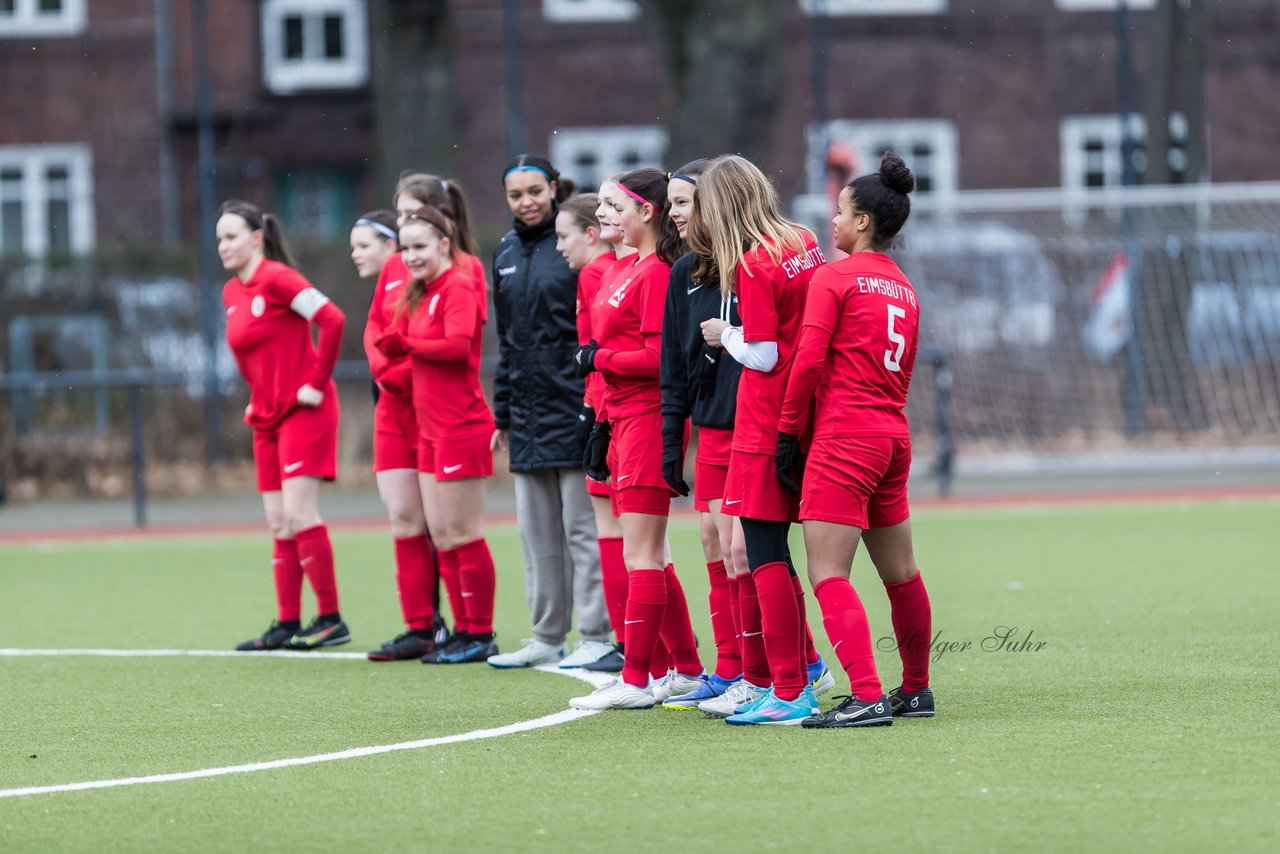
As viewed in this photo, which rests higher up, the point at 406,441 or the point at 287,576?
the point at 406,441

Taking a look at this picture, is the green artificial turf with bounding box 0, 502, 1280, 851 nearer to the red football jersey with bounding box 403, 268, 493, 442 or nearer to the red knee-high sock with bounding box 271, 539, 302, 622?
the red knee-high sock with bounding box 271, 539, 302, 622

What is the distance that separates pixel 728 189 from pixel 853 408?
34.8 inches

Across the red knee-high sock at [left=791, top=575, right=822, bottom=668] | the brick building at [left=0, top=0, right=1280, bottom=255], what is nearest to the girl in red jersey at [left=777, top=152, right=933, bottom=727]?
the red knee-high sock at [left=791, top=575, right=822, bottom=668]

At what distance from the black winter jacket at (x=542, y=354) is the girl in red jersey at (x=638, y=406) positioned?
95cm

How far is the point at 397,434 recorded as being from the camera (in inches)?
340

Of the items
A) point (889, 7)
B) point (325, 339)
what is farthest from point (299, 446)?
point (889, 7)

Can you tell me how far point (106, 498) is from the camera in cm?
1817

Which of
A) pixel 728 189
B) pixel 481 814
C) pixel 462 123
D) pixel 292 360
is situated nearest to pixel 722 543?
pixel 728 189

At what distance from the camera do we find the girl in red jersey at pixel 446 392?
26.9ft

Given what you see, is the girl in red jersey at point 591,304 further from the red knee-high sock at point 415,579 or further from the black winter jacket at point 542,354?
the red knee-high sock at point 415,579

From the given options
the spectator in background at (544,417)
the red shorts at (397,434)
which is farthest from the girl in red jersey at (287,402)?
the spectator in background at (544,417)

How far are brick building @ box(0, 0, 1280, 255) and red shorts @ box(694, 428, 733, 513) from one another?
77.2 ft

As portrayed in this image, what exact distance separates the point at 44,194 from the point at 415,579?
23.6m

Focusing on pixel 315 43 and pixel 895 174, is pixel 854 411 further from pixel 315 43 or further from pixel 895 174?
pixel 315 43
